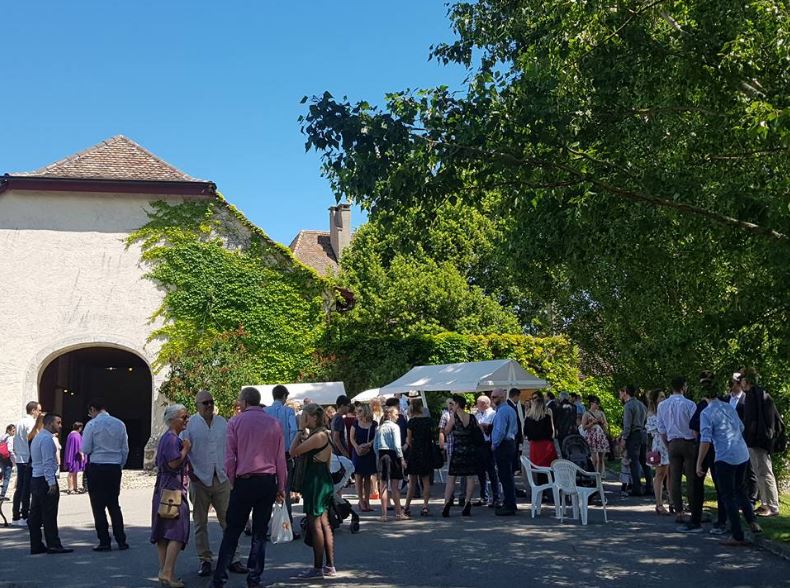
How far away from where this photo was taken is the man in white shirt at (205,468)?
8.94 metres

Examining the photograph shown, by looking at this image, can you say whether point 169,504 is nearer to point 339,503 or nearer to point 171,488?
point 171,488

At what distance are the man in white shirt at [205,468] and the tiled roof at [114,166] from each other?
1839cm

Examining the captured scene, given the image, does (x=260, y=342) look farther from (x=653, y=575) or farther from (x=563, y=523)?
(x=653, y=575)

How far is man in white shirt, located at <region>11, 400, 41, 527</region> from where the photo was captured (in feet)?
43.2

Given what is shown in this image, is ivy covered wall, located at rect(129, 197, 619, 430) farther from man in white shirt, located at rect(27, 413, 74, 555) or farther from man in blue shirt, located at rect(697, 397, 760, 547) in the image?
man in blue shirt, located at rect(697, 397, 760, 547)

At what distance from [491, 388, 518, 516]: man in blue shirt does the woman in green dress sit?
15.5ft

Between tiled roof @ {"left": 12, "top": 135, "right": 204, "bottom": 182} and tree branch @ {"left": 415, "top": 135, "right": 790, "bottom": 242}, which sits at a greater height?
tiled roof @ {"left": 12, "top": 135, "right": 204, "bottom": 182}

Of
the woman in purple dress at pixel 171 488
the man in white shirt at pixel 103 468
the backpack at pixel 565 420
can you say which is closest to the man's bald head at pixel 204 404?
the woman in purple dress at pixel 171 488

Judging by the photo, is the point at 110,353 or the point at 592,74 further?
the point at 110,353

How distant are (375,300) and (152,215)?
15419 mm

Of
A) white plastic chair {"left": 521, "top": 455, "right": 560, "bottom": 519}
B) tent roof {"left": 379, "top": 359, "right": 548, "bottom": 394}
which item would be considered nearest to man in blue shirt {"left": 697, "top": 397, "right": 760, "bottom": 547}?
white plastic chair {"left": 521, "top": 455, "right": 560, "bottom": 519}

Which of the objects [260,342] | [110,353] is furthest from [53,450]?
[110,353]

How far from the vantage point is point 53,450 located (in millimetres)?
10867

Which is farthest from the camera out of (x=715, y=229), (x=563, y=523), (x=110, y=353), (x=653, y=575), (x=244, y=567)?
(x=110, y=353)
